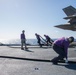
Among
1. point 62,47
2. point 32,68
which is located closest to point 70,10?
point 62,47

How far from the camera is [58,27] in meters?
51.1

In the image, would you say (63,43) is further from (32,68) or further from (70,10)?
(70,10)

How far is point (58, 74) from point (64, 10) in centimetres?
4890

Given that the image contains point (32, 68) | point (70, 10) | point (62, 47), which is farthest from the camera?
point (70, 10)

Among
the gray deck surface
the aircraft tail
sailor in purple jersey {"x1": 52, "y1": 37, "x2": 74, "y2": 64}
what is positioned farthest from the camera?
the aircraft tail

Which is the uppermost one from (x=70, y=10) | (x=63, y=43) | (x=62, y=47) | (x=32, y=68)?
(x=70, y=10)

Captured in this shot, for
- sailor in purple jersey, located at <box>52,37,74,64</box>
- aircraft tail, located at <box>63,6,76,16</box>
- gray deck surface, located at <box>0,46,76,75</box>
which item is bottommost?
gray deck surface, located at <box>0,46,76,75</box>

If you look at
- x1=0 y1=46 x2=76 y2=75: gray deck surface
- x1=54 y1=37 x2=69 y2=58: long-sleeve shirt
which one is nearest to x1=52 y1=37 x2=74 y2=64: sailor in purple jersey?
x1=54 y1=37 x2=69 y2=58: long-sleeve shirt

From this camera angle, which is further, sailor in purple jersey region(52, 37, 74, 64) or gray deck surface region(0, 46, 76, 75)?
sailor in purple jersey region(52, 37, 74, 64)

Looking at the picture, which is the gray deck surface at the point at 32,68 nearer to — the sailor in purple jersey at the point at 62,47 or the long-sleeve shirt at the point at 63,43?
the sailor in purple jersey at the point at 62,47

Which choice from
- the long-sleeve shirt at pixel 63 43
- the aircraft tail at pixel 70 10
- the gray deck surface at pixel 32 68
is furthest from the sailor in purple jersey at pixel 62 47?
the aircraft tail at pixel 70 10

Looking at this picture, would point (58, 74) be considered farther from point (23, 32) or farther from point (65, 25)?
point (65, 25)

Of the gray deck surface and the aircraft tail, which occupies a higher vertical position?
the aircraft tail

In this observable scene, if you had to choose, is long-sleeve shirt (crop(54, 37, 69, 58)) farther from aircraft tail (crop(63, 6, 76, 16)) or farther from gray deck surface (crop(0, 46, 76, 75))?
aircraft tail (crop(63, 6, 76, 16))
